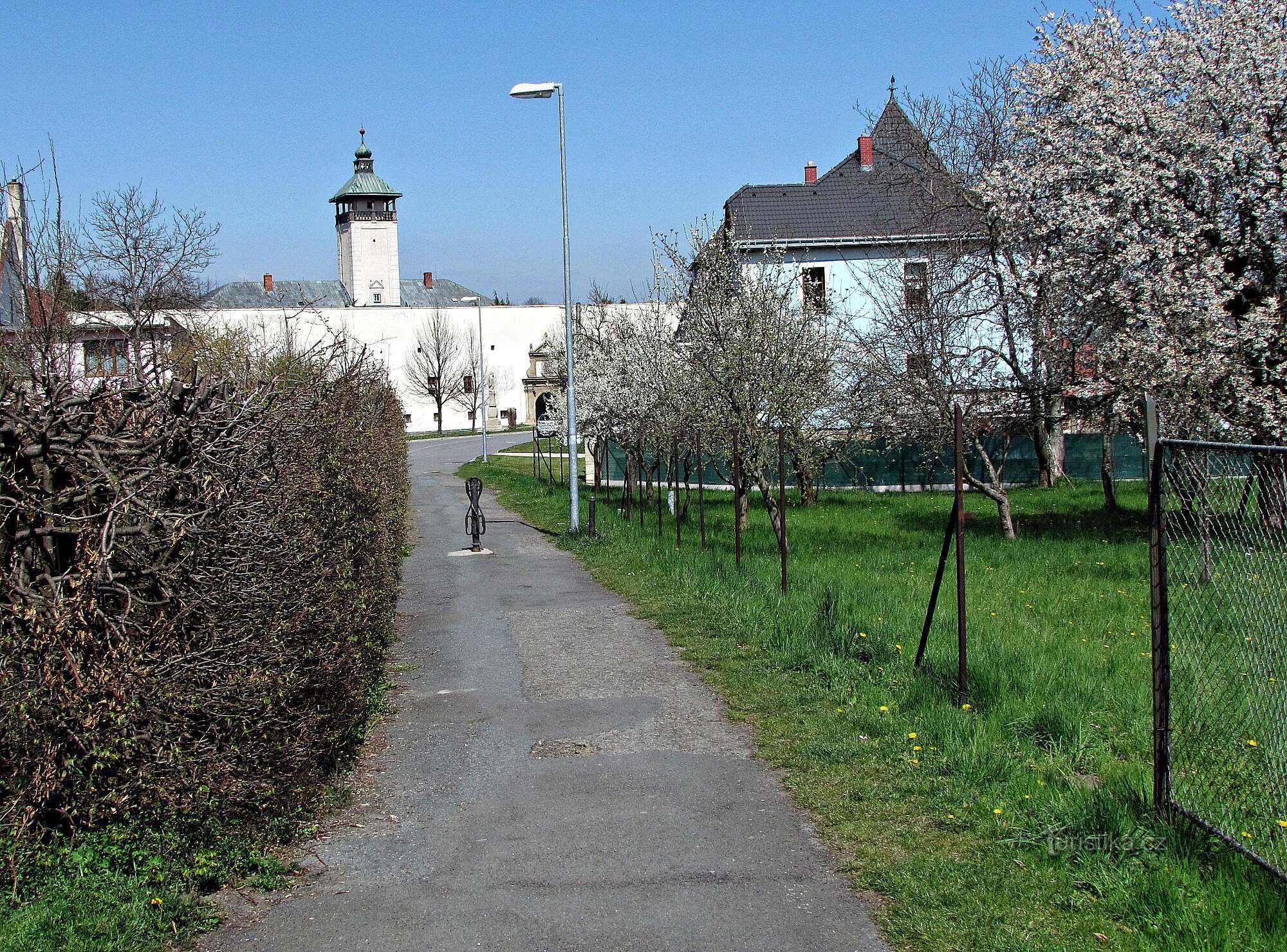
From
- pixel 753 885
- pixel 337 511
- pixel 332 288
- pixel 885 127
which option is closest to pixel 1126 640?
pixel 753 885

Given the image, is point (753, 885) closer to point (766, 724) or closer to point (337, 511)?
point (766, 724)

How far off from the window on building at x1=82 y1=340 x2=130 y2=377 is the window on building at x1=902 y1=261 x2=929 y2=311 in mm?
13726

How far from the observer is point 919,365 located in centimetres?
2000

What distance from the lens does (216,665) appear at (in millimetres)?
4836

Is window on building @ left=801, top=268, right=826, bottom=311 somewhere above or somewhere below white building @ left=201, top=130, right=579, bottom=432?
below

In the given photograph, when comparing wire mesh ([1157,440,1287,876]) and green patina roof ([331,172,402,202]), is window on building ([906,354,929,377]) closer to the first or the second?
wire mesh ([1157,440,1287,876])

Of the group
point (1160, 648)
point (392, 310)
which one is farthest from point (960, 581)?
point (392, 310)

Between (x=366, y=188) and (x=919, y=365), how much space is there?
88281mm

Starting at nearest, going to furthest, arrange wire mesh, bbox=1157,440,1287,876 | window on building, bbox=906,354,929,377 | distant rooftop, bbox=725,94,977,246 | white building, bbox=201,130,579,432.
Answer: wire mesh, bbox=1157,440,1287,876 → window on building, bbox=906,354,929,377 → distant rooftop, bbox=725,94,977,246 → white building, bbox=201,130,579,432

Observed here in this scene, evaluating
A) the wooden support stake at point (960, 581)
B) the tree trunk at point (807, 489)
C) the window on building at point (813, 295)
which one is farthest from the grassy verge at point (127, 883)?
the tree trunk at point (807, 489)

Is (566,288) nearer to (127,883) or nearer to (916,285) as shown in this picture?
(916,285)

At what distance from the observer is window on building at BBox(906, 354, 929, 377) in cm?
1980

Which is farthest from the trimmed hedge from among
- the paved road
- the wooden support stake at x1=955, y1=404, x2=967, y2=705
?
the wooden support stake at x1=955, y1=404, x2=967, y2=705

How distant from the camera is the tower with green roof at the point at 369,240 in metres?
97.8
